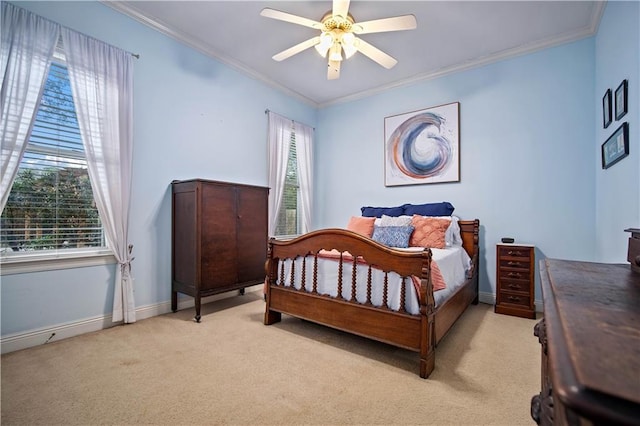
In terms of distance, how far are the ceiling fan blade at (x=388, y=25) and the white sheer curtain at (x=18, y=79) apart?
239 centimetres

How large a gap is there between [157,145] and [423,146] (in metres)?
3.21

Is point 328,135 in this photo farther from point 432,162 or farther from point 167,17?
point 167,17

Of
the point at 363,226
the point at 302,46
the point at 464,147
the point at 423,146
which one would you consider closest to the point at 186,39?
the point at 302,46

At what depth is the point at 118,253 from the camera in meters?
2.58

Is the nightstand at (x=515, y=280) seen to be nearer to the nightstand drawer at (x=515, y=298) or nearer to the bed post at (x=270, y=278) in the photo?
the nightstand drawer at (x=515, y=298)

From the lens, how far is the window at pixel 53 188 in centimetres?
215

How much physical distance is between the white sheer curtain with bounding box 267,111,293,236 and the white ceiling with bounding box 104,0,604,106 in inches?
25.6

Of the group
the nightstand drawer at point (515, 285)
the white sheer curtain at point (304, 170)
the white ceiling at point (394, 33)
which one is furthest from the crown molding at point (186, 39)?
the nightstand drawer at point (515, 285)

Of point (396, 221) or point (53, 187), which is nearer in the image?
point (53, 187)

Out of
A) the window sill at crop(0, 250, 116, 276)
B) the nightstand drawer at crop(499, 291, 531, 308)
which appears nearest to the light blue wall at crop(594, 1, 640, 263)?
the nightstand drawer at crop(499, 291, 531, 308)

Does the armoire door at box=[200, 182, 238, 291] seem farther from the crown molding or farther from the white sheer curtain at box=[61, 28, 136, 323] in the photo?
the crown molding

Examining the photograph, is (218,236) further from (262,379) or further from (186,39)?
(186,39)

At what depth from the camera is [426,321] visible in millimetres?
1828

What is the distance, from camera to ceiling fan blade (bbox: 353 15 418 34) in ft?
6.84
